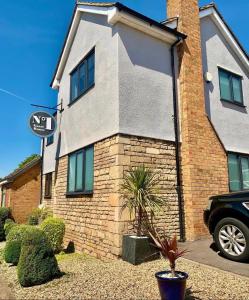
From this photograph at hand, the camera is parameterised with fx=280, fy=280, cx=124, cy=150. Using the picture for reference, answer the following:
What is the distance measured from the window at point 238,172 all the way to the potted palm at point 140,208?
3.83m

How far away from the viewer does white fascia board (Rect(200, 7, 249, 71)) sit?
11.5 metres

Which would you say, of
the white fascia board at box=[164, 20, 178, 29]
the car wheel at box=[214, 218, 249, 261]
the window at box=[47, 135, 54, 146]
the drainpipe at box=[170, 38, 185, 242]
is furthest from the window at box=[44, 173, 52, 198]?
the car wheel at box=[214, 218, 249, 261]

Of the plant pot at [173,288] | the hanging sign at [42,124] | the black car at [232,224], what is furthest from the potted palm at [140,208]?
the hanging sign at [42,124]

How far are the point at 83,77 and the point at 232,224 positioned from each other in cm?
768

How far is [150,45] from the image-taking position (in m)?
9.28

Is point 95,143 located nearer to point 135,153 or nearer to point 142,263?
point 135,153

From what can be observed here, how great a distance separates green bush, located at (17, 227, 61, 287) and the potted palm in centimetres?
178

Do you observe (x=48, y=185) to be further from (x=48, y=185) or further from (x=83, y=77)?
(x=83, y=77)

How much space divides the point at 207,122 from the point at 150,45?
3271 millimetres

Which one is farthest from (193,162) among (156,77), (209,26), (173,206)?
(209,26)

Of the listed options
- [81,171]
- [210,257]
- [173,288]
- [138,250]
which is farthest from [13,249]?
[173,288]

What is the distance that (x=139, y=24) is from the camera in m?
8.83

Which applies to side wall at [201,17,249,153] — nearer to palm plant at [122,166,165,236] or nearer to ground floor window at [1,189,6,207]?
palm plant at [122,166,165,236]

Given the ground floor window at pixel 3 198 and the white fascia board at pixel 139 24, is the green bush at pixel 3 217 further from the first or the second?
the white fascia board at pixel 139 24
